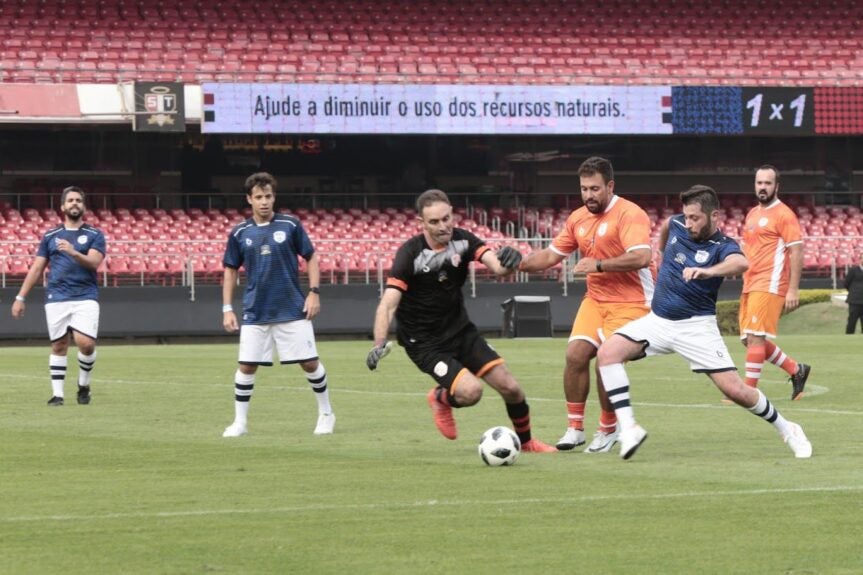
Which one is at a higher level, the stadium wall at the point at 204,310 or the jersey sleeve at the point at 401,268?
the jersey sleeve at the point at 401,268

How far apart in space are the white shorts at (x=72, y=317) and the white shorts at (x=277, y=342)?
156 inches

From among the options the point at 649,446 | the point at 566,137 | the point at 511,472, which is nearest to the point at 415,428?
the point at 649,446

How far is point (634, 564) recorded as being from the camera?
22.7 feet

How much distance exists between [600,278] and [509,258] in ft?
4.48

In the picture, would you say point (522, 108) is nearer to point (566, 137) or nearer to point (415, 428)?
point (566, 137)

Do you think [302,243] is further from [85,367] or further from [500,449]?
[85,367]

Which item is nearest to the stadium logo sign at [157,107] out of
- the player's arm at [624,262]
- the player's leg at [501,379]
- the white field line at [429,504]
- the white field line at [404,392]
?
the white field line at [404,392]

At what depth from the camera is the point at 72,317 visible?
1634 centimetres

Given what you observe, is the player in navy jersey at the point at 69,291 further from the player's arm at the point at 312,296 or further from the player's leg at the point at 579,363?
the player's leg at the point at 579,363

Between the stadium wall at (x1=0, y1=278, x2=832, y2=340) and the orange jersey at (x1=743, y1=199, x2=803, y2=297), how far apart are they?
765 inches

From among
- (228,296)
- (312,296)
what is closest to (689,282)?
(312,296)

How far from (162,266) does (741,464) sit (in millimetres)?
25643

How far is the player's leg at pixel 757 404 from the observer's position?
1040 centimetres

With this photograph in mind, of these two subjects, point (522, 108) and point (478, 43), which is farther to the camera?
point (478, 43)
